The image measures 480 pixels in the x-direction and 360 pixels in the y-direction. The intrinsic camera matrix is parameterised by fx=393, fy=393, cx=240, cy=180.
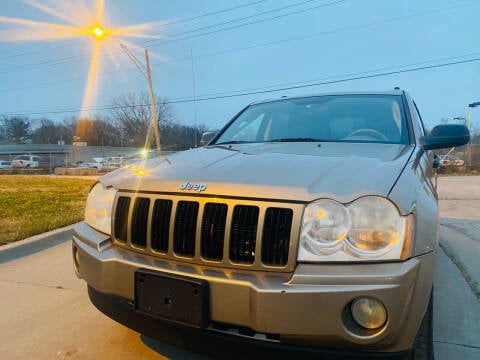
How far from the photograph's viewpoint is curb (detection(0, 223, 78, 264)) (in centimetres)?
421

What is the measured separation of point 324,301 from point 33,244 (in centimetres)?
414

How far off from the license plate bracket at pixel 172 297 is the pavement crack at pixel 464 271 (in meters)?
2.53

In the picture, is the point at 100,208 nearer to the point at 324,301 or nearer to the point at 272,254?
the point at 272,254

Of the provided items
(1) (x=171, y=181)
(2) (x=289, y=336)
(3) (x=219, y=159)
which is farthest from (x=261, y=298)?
(3) (x=219, y=159)

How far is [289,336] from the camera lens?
1549mm

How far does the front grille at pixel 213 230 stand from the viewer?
164 cm

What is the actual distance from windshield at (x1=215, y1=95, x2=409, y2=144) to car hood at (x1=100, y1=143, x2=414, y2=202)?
12.1 inches

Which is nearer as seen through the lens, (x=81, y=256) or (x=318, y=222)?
(x=318, y=222)

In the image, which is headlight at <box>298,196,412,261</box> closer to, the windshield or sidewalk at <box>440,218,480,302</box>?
the windshield

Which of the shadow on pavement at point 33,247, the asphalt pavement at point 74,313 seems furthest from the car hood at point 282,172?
the shadow on pavement at point 33,247

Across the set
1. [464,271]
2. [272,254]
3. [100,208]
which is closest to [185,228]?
[272,254]

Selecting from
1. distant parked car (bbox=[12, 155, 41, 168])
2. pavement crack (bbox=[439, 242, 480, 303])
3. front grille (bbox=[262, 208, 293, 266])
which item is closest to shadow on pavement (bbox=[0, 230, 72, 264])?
front grille (bbox=[262, 208, 293, 266])

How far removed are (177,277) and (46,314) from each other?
1.68m

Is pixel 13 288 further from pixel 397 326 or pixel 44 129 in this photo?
pixel 44 129
